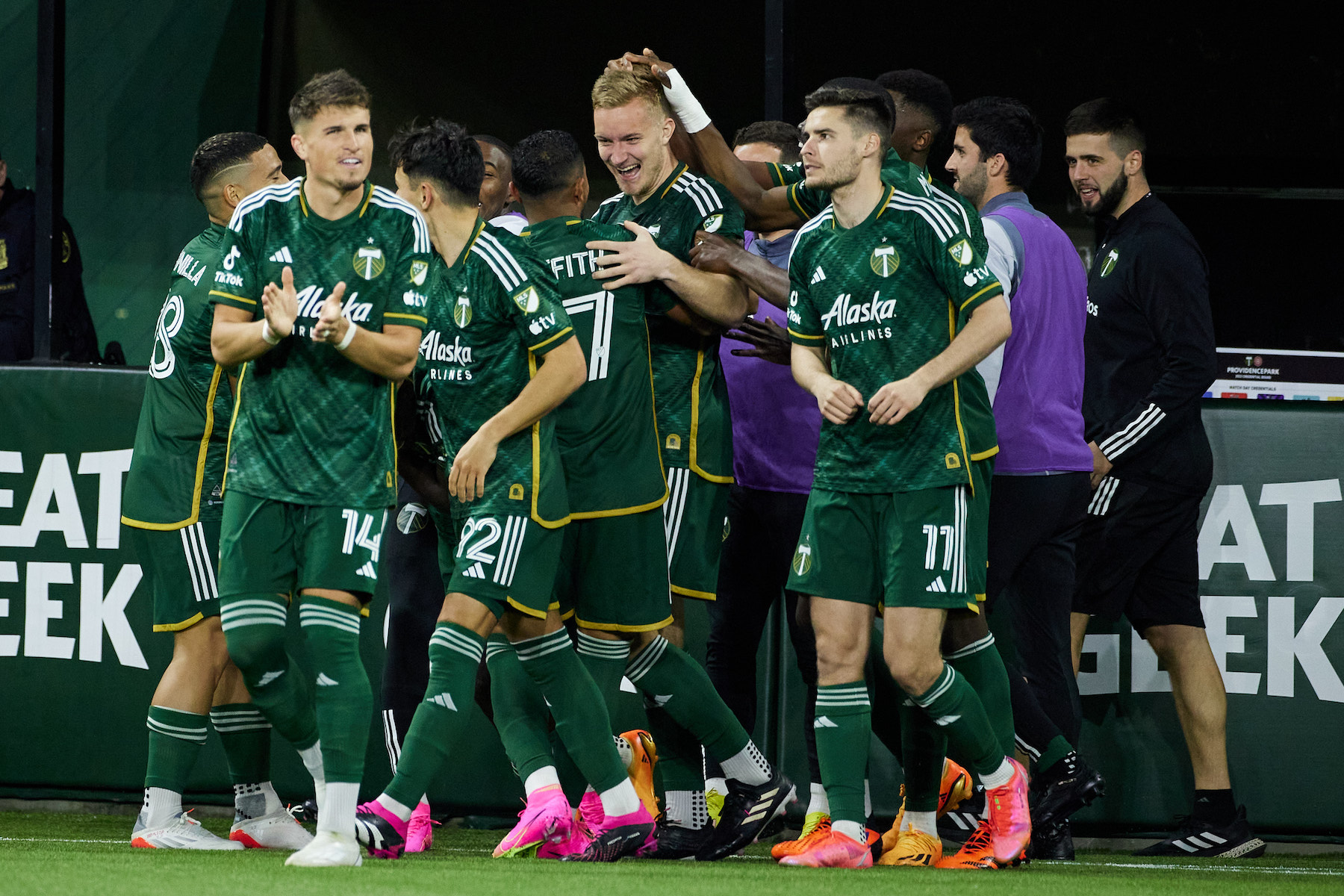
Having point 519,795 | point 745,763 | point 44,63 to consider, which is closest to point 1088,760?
point 745,763

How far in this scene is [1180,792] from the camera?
550cm

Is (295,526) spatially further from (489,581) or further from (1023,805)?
(1023,805)

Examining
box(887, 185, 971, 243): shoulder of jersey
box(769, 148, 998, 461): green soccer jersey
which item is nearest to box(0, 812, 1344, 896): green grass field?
box(769, 148, 998, 461): green soccer jersey

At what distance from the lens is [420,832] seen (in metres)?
4.70

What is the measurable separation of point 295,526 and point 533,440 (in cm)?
64

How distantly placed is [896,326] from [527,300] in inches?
37.6

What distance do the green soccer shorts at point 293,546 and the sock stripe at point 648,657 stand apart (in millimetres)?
874

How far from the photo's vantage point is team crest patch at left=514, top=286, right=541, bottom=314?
4.26m

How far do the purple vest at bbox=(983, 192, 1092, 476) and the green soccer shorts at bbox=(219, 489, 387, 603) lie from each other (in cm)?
191

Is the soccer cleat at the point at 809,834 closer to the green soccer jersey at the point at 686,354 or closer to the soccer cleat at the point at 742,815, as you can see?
the soccer cleat at the point at 742,815

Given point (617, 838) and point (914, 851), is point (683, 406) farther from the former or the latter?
point (914, 851)

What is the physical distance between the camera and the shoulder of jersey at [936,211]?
14.1 ft

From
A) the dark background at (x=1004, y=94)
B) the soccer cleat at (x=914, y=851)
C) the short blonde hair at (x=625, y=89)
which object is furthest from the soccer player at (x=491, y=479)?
the dark background at (x=1004, y=94)

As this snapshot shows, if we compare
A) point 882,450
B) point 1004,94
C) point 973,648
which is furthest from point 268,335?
point 1004,94
